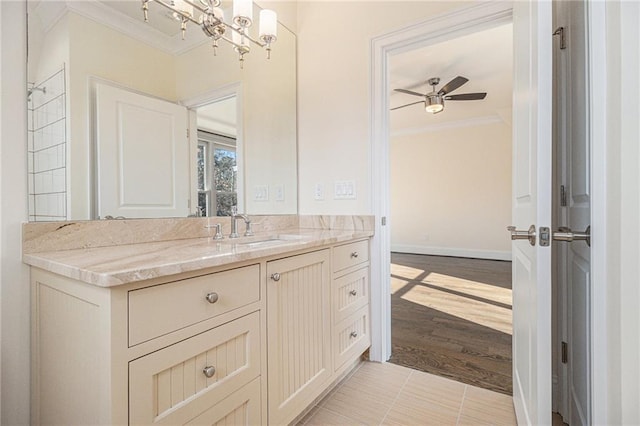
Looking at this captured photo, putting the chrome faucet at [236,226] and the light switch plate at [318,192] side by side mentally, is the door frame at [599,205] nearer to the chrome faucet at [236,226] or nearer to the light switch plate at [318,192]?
the chrome faucet at [236,226]

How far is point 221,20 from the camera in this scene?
1617 mm

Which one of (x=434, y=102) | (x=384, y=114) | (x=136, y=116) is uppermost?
(x=434, y=102)

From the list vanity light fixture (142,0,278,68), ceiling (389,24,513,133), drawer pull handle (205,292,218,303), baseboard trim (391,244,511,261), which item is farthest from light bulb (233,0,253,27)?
baseboard trim (391,244,511,261)

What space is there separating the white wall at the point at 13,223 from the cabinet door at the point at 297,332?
0.81 metres

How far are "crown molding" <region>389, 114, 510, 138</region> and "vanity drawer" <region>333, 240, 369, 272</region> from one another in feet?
14.7

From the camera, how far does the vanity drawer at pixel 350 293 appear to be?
1570mm

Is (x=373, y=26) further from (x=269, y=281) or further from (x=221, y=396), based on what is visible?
(x=221, y=396)

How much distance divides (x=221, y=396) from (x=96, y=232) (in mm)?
775

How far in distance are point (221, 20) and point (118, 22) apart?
1.69 ft

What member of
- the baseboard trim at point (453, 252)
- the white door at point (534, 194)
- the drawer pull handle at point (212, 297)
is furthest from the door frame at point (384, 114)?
the baseboard trim at point (453, 252)

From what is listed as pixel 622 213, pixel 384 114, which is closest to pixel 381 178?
pixel 384 114

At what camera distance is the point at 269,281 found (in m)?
1.13

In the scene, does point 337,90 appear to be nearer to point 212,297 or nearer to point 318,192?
point 318,192

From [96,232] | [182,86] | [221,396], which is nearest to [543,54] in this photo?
[221,396]
